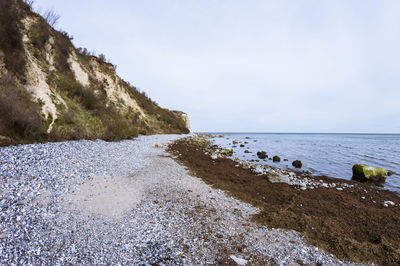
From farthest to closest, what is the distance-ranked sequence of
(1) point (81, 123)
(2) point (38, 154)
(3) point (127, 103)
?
(3) point (127, 103) → (1) point (81, 123) → (2) point (38, 154)

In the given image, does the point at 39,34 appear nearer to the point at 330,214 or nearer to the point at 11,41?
the point at 11,41

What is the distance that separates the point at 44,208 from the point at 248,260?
5.03 m

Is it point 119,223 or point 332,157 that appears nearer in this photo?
point 119,223

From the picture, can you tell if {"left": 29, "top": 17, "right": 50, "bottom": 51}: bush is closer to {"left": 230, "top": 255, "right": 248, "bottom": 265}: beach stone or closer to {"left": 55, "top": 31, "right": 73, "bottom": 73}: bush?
{"left": 55, "top": 31, "right": 73, "bottom": 73}: bush

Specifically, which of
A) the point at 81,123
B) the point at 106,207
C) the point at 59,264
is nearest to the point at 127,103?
the point at 81,123

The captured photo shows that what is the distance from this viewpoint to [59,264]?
3.07m

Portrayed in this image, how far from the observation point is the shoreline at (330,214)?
4.26 metres

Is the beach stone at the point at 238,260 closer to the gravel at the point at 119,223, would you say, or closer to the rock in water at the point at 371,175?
the gravel at the point at 119,223

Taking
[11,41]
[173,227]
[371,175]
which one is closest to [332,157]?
[371,175]

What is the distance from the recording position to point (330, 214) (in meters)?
6.28

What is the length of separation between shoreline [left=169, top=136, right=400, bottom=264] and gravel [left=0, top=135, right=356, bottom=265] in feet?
1.79

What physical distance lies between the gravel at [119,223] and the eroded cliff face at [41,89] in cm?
346

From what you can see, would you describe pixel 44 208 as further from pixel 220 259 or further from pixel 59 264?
pixel 220 259

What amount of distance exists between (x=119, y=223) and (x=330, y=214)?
695 centimetres
